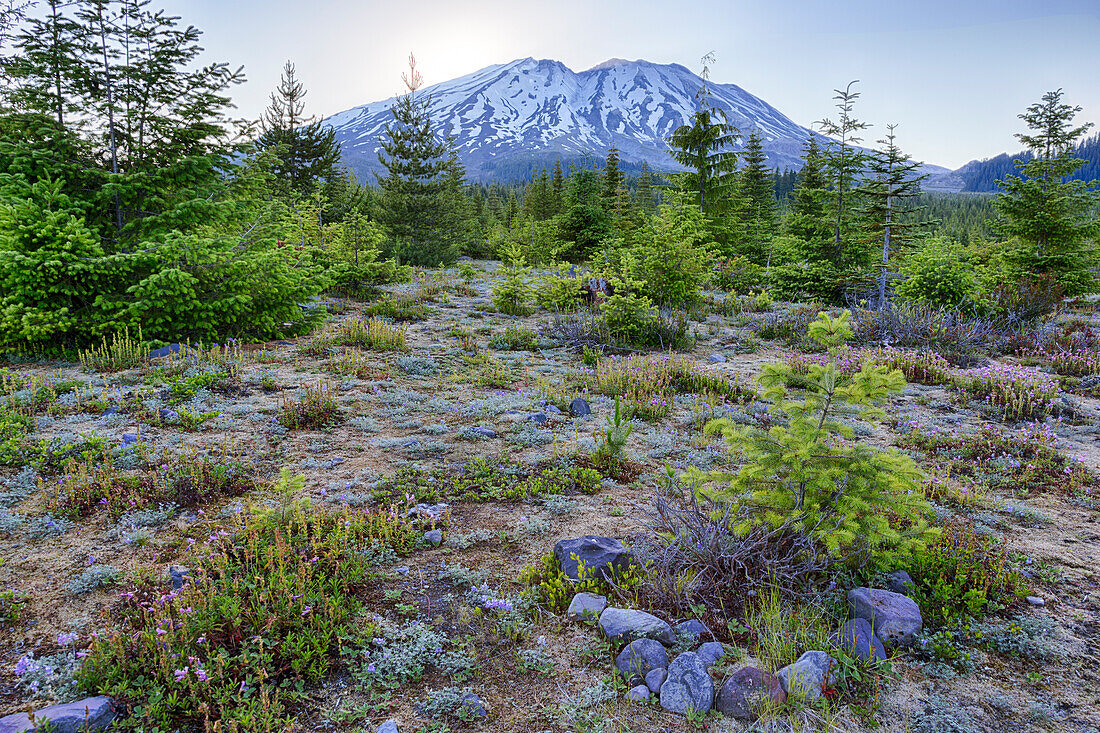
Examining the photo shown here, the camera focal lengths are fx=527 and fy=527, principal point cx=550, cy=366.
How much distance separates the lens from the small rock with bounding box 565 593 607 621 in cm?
354

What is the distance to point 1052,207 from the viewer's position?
48.4 ft

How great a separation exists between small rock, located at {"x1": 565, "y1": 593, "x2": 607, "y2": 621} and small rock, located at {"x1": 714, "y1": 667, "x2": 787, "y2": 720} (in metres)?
0.92

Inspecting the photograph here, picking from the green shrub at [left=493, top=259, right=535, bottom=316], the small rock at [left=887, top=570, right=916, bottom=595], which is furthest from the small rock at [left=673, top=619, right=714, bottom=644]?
the green shrub at [left=493, top=259, right=535, bottom=316]

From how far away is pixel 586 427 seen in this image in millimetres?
7184

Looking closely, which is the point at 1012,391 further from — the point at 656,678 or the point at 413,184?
the point at 413,184

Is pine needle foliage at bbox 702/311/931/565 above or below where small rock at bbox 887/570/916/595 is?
above

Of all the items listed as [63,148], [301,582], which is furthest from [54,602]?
[63,148]

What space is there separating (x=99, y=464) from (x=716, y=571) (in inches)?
234

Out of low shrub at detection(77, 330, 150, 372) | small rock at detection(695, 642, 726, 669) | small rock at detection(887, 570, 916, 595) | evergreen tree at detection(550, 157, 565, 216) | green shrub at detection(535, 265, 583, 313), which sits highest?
evergreen tree at detection(550, 157, 565, 216)

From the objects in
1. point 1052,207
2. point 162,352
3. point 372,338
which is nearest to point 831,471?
point 372,338

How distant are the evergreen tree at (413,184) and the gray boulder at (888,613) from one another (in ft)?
67.2

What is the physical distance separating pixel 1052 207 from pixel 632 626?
18.8 meters

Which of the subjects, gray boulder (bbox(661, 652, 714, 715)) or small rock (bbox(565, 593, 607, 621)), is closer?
gray boulder (bbox(661, 652, 714, 715))

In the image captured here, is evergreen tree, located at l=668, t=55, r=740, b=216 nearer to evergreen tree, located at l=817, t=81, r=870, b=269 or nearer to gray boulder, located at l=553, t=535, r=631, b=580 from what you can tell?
evergreen tree, located at l=817, t=81, r=870, b=269
